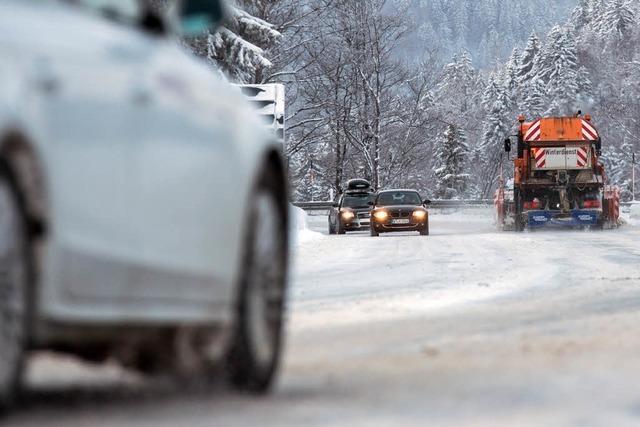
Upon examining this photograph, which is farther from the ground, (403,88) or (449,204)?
(403,88)

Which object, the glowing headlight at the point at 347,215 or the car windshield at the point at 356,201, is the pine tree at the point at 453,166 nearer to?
the car windshield at the point at 356,201

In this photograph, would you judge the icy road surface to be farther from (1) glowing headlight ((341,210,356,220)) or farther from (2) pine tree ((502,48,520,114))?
(2) pine tree ((502,48,520,114))

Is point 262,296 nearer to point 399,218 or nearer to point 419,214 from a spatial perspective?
point 399,218

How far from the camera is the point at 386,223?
138ft

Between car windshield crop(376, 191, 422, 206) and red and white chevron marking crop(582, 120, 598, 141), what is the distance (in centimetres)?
496

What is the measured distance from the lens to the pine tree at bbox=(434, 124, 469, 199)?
120 m

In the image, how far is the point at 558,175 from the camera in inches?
1631

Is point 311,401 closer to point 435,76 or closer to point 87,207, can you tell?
point 87,207

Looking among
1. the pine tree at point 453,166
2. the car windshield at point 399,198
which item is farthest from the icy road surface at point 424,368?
the pine tree at point 453,166

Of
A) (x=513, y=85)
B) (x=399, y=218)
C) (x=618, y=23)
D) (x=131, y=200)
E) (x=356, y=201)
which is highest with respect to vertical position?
(x=618, y=23)

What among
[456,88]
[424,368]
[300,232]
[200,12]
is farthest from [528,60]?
[200,12]

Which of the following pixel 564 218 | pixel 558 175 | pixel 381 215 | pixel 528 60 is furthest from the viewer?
pixel 528 60

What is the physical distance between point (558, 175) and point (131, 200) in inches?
1465

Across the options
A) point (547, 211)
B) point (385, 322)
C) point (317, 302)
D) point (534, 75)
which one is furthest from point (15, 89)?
point (534, 75)
